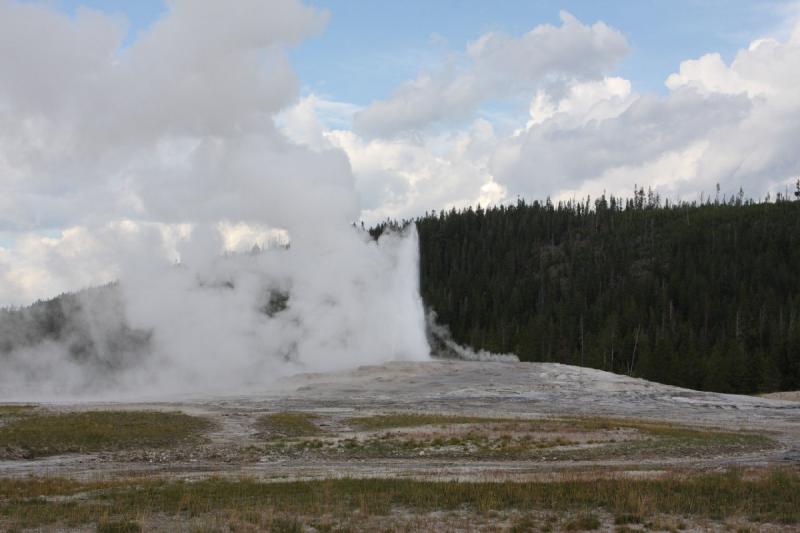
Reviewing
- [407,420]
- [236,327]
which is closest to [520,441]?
[407,420]

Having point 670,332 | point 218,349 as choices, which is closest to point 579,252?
point 670,332

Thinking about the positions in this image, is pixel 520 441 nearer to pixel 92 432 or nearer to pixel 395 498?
pixel 395 498

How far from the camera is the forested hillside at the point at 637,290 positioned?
95.4 m

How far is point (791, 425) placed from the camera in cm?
4412

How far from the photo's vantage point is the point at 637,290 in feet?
466

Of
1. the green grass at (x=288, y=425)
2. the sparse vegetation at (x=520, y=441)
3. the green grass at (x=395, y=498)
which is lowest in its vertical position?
the green grass at (x=288, y=425)

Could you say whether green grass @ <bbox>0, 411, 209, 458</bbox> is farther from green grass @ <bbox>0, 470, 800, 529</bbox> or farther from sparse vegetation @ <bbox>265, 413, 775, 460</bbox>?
Answer: green grass @ <bbox>0, 470, 800, 529</bbox>

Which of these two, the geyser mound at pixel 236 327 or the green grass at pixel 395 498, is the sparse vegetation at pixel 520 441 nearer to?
the green grass at pixel 395 498

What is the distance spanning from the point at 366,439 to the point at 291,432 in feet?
17.5

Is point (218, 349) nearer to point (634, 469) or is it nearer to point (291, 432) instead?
point (291, 432)

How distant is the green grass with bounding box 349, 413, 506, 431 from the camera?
3978 centimetres

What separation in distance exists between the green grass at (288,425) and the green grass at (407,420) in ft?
8.32

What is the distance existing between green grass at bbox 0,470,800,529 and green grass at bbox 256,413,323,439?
15820mm

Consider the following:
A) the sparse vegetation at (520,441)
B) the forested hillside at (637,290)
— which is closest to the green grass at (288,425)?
the sparse vegetation at (520,441)
